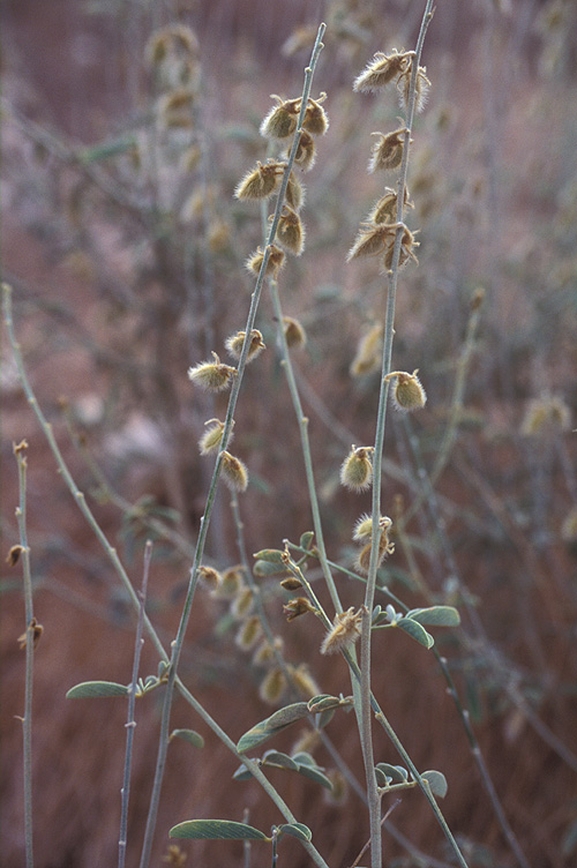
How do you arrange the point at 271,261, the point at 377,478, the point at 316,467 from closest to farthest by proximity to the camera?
the point at 377,478, the point at 271,261, the point at 316,467

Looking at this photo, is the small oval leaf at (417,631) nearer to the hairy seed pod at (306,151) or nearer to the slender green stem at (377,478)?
the slender green stem at (377,478)

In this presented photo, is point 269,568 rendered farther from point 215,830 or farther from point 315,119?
point 315,119

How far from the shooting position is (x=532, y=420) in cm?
135

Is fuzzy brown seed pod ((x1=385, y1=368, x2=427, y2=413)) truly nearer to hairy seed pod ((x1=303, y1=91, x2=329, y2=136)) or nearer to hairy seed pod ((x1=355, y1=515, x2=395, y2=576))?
hairy seed pod ((x1=355, y1=515, x2=395, y2=576))

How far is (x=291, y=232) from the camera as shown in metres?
0.71

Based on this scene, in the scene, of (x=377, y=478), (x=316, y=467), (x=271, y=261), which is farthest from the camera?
(x=316, y=467)

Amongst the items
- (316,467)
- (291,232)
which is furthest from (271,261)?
(316,467)

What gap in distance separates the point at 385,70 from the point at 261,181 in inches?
5.5

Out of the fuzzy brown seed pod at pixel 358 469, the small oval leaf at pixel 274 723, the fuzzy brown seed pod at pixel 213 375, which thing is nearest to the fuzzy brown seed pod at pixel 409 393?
the fuzzy brown seed pod at pixel 358 469

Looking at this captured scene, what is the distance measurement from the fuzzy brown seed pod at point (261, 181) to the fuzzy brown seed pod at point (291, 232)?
0.08ft

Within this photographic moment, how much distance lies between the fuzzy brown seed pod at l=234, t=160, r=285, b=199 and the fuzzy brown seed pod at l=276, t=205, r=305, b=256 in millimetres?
25

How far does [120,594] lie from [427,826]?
81cm

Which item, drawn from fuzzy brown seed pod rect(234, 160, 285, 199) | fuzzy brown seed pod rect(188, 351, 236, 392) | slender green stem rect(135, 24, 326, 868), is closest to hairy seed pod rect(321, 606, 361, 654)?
slender green stem rect(135, 24, 326, 868)

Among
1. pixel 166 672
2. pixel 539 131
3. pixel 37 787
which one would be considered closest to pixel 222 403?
pixel 37 787
